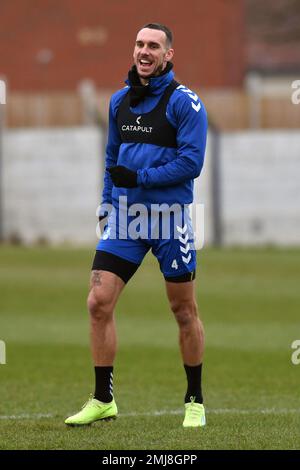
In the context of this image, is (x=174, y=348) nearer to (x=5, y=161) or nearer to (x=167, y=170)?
(x=167, y=170)

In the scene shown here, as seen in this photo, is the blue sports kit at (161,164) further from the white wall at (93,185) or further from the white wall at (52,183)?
the white wall at (52,183)

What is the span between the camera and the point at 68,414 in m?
9.16

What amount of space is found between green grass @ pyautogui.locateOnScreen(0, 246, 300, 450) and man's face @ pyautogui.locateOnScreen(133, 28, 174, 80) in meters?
2.23

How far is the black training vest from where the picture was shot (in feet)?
27.0

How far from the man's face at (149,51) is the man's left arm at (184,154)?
0.27 m

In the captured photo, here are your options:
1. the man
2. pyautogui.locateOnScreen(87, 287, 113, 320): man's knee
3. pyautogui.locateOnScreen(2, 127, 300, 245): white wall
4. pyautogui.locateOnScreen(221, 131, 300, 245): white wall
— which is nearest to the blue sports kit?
the man

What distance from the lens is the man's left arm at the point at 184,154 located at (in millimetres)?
8148

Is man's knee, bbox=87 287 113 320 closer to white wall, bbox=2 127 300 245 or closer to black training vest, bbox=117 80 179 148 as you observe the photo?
black training vest, bbox=117 80 179 148

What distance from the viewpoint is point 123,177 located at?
8.24 meters

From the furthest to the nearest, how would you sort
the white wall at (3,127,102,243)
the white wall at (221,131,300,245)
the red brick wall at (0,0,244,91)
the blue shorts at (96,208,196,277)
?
the red brick wall at (0,0,244,91)
the white wall at (3,127,102,243)
the white wall at (221,131,300,245)
the blue shorts at (96,208,196,277)

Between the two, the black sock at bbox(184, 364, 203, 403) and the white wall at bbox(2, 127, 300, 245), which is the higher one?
the white wall at bbox(2, 127, 300, 245)

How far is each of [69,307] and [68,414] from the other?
997cm

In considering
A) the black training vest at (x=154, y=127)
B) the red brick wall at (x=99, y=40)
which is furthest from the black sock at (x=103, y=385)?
the red brick wall at (x=99, y=40)
